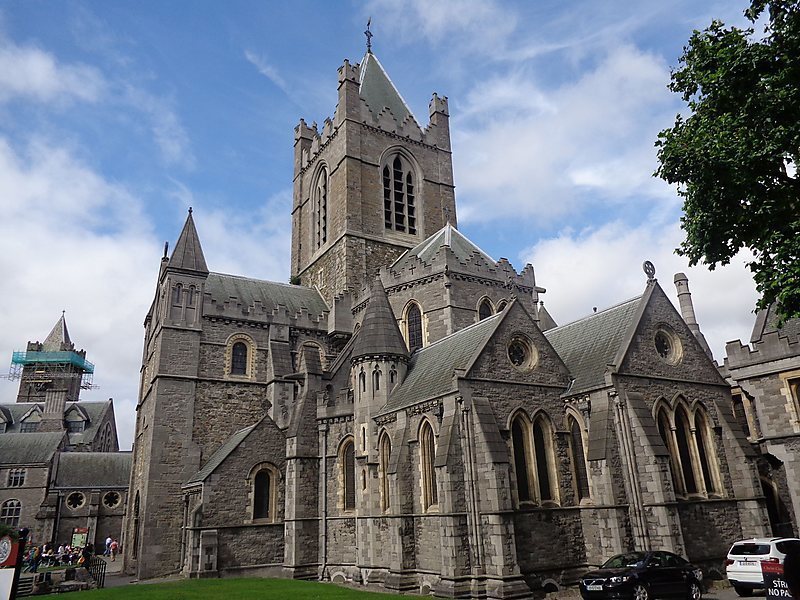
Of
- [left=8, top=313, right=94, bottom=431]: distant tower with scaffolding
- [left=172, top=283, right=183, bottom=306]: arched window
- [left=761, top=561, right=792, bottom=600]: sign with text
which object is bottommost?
[left=761, top=561, right=792, bottom=600]: sign with text

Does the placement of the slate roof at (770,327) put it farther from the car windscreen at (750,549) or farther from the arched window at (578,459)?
the car windscreen at (750,549)

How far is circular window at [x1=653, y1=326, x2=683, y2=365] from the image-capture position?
68.5ft

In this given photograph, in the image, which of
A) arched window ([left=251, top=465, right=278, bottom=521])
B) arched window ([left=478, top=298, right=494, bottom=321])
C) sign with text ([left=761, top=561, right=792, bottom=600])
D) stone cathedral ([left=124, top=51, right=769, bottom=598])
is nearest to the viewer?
sign with text ([left=761, top=561, right=792, bottom=600])

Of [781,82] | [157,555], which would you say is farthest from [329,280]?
[781,82]

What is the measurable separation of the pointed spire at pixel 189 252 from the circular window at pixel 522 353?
17.2 meters

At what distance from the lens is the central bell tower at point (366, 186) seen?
36.4 metres

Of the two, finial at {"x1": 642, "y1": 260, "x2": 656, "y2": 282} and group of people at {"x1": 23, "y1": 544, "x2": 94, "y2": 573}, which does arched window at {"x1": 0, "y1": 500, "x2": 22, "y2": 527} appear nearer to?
group of people at {"x1": 23, "y1": 544, "x2": 94, "y2": 573}

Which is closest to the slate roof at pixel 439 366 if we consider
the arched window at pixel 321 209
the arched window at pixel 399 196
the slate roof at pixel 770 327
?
the slate roof at pixel 770 327

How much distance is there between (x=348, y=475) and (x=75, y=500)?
1320 inches

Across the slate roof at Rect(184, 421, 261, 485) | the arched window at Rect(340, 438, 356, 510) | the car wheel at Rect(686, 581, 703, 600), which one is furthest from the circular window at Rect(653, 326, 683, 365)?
the slate roof at Rect(184, 421, 261, 485)

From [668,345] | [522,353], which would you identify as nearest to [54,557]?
[522,353]

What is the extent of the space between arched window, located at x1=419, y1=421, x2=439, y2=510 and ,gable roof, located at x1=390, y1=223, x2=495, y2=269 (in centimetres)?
1154

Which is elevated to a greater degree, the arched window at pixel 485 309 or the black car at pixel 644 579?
the arched window at pixel 485 309

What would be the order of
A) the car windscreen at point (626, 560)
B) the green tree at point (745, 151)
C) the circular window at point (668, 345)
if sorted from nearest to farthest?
the green tree at point (745, 151) < the car windscreen at point (626, 560) < the circular window at point (668, 345)
